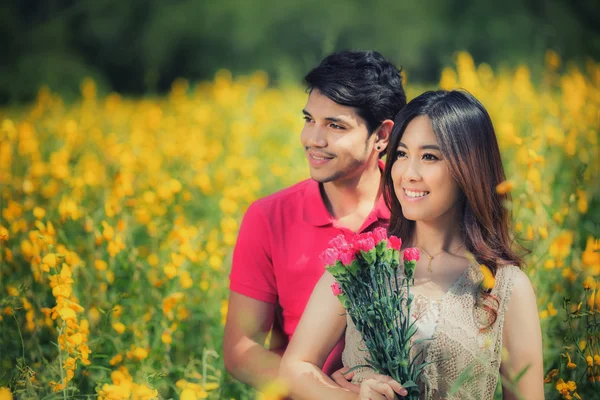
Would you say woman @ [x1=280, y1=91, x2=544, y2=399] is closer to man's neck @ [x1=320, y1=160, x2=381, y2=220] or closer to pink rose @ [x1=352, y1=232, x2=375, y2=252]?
pink rose @ [x1=352, y1=232, x2=375, y2=252]

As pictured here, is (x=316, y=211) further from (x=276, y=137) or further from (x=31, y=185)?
(x=276, y=137)

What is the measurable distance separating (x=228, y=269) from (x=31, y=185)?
91 cm

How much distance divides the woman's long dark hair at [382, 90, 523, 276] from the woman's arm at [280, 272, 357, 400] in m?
0.38

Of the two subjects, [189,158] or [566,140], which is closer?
[566,140]

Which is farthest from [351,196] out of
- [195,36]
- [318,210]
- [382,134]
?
[195,36]

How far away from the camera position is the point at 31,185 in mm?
2941

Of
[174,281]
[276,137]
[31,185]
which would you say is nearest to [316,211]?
[174,281]

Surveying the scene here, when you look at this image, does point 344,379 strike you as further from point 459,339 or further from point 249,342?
point 249,342

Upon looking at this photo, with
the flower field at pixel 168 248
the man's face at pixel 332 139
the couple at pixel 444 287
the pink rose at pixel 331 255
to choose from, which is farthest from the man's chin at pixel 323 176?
the pink rose at pixel 331 255

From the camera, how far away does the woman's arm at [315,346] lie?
5.62ft

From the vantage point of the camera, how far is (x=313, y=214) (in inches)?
91.3

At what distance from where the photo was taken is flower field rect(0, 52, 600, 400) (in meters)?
1.88

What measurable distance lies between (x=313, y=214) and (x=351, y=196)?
154 millimetres

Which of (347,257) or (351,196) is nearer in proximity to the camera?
(347,257)
